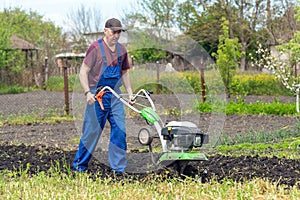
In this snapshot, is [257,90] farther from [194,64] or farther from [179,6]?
[179,6]

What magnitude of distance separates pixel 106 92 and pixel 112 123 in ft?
1.30

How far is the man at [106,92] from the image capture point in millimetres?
6406

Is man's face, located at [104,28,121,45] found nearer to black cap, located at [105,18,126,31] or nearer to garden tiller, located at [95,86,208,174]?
black cap, located at [105,18,126,31]

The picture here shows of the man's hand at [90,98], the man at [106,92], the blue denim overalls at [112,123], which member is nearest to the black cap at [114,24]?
the man at [106,92]

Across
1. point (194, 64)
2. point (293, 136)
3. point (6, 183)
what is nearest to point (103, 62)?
point (6, 183)

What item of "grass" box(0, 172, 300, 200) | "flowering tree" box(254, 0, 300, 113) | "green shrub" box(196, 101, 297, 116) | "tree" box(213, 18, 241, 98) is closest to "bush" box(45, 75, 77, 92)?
"tree" box(213, 18, 241, 98)

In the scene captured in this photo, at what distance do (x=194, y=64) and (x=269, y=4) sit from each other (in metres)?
13.8

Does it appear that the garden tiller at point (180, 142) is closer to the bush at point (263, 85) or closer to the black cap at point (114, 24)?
the black cap at point (114, 24)

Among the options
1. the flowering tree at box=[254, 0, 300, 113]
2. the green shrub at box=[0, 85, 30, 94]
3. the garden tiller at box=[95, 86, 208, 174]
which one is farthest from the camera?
the green shrub at box=[0, 85, 30, 94]

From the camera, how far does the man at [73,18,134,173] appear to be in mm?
6406

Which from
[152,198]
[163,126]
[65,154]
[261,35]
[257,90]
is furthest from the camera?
[261,35]

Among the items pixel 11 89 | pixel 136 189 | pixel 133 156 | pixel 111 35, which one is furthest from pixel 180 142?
pixel 11 89

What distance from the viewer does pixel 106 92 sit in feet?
21.1

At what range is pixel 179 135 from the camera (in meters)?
5.58
